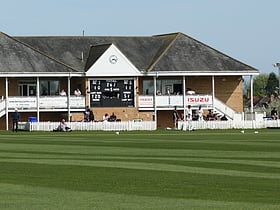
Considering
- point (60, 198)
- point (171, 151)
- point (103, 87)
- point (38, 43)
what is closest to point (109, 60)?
point (103, 87)

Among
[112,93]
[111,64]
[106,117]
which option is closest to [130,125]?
[106,117]

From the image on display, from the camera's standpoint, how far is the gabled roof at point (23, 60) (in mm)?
70250

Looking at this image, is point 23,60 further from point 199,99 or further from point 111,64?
point 199,99

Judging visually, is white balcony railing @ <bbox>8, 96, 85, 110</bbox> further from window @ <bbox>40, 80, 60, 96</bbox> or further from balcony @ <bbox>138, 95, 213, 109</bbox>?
balcony @ <bbox>138, 95, 213, 109</bbox>

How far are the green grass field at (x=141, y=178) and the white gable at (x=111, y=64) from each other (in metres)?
38.5

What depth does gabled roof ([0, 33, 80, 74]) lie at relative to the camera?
230 feet

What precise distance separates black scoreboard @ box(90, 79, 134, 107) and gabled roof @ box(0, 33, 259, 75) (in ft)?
5.35

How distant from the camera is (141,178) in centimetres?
2183

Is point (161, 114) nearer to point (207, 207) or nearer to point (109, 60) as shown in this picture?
point (109, 60)

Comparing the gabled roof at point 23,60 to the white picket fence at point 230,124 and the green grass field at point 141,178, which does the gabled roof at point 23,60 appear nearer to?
the white picket fence at point 230,124

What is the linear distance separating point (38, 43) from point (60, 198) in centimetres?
5933

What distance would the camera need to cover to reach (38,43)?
76.3m

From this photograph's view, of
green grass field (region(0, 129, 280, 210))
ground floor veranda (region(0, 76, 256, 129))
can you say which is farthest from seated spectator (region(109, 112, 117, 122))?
green grass field (region(0, 129, 280, 210))

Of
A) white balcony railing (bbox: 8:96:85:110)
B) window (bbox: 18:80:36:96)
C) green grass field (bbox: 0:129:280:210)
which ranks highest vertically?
window (bbox: 18:80:36:96)
